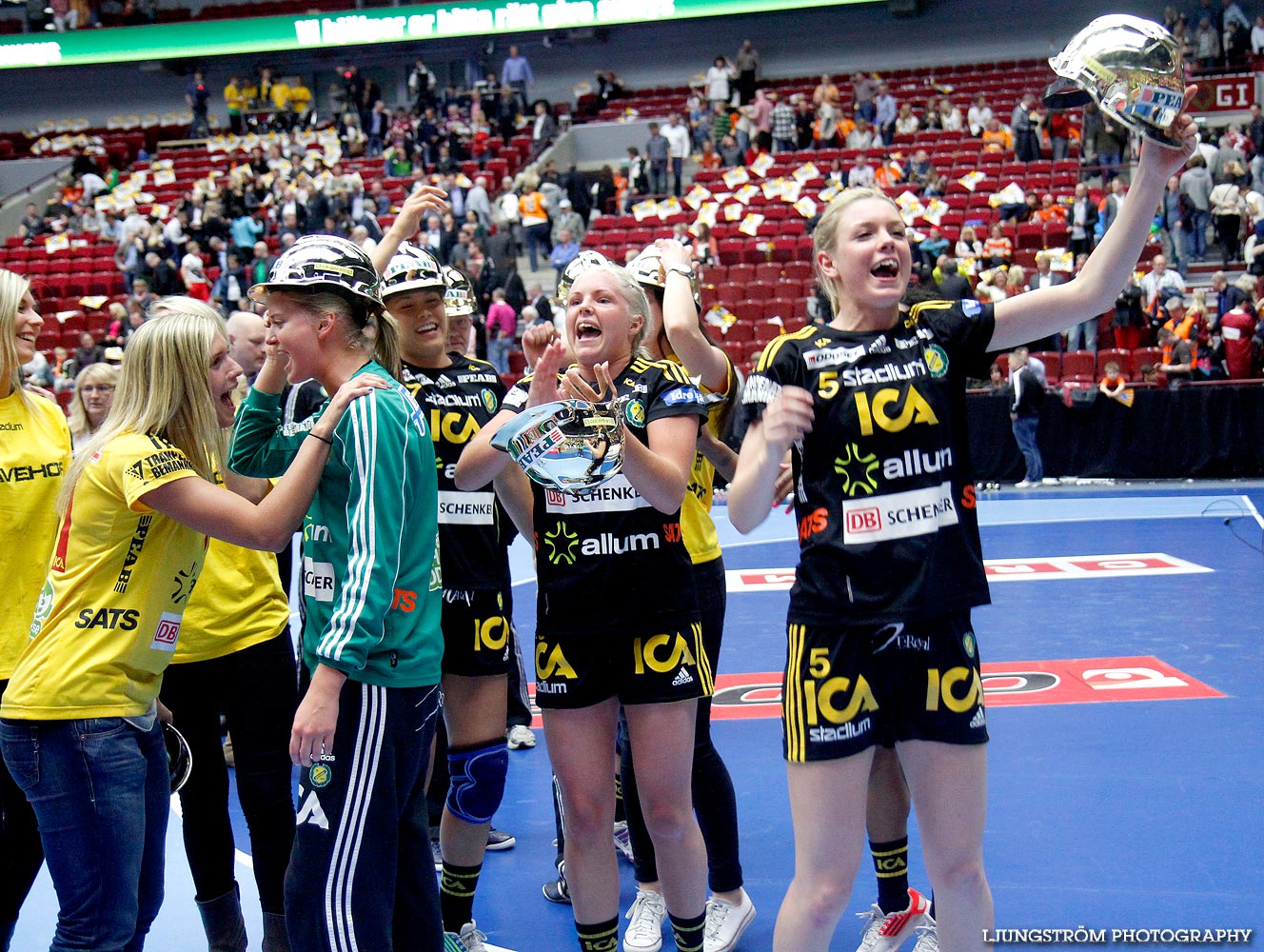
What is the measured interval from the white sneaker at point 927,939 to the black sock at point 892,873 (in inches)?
4.0

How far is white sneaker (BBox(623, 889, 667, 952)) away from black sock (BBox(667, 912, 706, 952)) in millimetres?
325

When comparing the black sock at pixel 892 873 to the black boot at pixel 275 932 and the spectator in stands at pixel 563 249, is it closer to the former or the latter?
the black boot at pixel 275 932

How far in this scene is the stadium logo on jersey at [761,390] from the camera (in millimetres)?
2938

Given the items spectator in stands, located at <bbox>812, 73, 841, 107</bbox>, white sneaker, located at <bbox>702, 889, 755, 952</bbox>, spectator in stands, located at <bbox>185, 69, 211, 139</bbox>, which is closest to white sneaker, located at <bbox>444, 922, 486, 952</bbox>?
white sneaker, located at <bbox>702, 889, 755, 952</bbox>

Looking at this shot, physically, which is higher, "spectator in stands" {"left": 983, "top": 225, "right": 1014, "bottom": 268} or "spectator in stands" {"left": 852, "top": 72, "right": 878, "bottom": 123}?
"spectator in stands" {"left": 852, "top": 72, "right": 878, "bottom": 123}

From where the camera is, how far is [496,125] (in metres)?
26.8

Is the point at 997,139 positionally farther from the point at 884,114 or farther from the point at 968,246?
the point at 968,246

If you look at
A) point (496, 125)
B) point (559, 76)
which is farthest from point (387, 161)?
point (559, 76)

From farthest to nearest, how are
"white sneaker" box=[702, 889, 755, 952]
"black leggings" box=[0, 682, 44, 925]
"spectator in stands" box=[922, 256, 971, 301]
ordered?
"spectator in stands" box=[922, 256, 971, 301], "white sneaker" box=[702, 889, 755, 952], "black leggings" box=[0, 682, 44, 925]

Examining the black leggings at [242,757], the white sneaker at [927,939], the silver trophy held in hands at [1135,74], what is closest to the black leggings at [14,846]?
the black leggings at [242,757]

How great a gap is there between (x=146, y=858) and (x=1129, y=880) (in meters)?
3.05

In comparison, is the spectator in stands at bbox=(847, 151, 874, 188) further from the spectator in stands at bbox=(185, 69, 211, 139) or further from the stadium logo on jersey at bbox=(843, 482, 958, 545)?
the stadium logo on jersey at bbox=(843, 482, 958, 545)

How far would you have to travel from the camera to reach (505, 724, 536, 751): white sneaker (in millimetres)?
6082

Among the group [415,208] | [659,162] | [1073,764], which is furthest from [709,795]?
[659,162]
